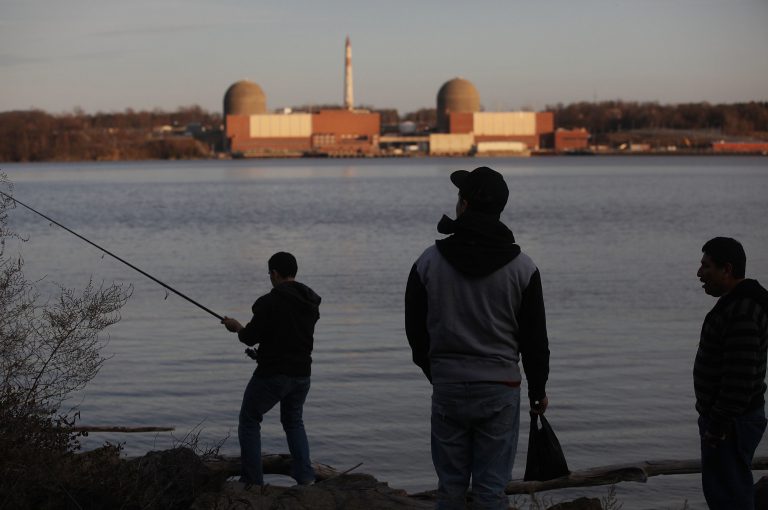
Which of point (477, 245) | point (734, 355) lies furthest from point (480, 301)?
point (734, 355)

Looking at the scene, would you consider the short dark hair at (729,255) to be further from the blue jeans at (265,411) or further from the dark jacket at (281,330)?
the blue jeans at (265,411)

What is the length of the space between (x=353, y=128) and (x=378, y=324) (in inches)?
6298

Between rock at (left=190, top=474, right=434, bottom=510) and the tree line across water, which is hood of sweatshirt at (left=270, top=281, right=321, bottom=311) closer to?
rock at (left=190, top=474, right=434, bottom=510)

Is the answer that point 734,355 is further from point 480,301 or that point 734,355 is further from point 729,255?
point 480,301

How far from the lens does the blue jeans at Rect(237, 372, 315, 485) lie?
7.48 meters

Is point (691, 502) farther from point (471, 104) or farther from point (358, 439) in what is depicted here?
point (471, 104)

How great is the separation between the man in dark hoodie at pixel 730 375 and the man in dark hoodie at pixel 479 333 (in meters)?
0.99

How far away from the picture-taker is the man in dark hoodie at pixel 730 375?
5.61m

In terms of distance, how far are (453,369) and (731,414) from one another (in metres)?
1.47

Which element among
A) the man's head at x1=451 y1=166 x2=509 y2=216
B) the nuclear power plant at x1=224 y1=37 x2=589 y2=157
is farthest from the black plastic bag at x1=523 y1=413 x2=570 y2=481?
the nuclear power plant at x1=224 y1=37 x2=589 y2=157

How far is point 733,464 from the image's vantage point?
19.2 feet

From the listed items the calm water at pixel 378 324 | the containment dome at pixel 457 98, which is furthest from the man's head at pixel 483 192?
the containment dome at pixel 457 98

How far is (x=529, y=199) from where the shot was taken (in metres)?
64.2

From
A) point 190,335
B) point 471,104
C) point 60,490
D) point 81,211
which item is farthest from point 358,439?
point 471,104
